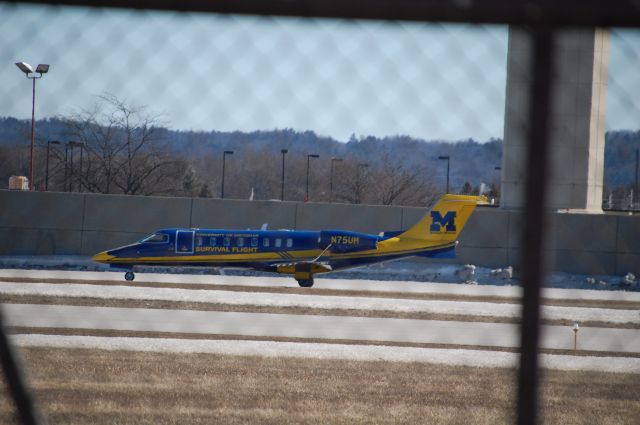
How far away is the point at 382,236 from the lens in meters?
30.2

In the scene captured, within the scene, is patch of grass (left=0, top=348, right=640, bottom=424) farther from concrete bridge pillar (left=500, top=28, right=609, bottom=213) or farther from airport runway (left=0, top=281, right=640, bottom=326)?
airport runway (left=0, top=281, right=640, bottom=326)

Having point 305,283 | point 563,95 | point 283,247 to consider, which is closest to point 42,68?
point 563,95

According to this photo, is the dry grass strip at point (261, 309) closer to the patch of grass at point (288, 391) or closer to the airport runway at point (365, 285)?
the airport runway at point (365, 285)

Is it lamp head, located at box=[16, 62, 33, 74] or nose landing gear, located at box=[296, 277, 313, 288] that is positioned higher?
lamp head, located at box=[16, 62, 33, 74]

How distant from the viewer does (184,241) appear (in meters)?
29.9

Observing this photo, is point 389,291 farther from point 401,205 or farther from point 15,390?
point 15,390

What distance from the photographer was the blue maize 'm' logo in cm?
2959

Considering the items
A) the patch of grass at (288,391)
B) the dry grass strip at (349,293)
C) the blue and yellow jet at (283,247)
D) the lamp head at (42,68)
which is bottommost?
the dry grass strip at (349,293)

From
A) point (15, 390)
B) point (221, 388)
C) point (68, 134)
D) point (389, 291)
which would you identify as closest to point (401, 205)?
point (389, 291)

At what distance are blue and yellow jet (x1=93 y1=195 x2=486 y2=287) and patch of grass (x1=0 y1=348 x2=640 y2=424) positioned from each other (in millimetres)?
18307

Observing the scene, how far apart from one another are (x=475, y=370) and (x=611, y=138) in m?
7.44

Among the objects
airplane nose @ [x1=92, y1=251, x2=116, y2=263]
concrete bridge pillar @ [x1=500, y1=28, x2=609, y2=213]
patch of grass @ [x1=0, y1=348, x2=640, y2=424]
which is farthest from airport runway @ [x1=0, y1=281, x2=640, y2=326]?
concrete bridge pillar @ [x1=500, y1=28, x2=609, y2=213]

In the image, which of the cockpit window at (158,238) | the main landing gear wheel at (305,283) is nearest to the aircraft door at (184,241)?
the cockpit window at (158,238)

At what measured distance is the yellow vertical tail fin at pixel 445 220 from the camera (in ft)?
95.5
